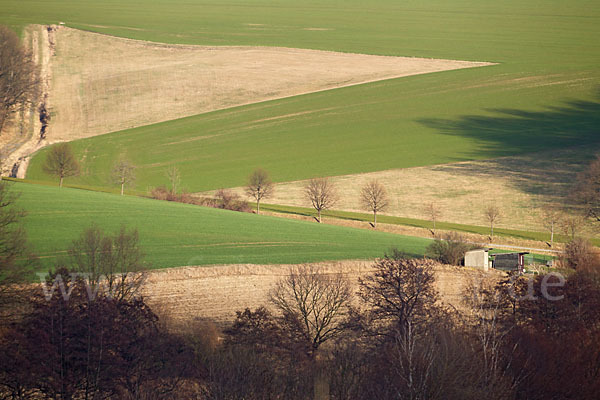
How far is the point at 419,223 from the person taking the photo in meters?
58.9

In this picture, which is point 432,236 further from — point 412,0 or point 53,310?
point 412,0

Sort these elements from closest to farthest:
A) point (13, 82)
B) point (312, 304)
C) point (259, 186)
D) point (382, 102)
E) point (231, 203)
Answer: point (312, 304) → point (231, 203) → point (259, 186) → point (13, 82) → point (382, 102)

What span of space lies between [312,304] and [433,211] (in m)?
27.7

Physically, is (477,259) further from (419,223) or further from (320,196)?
(320,196)

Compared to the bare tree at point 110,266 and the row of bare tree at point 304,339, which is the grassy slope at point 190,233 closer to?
the bare tree at point 110,266

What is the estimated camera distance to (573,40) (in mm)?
111750

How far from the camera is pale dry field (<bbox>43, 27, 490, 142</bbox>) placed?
3696 inches

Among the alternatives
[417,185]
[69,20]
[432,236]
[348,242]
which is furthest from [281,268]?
[69,20]

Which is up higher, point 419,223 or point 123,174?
point 123,174

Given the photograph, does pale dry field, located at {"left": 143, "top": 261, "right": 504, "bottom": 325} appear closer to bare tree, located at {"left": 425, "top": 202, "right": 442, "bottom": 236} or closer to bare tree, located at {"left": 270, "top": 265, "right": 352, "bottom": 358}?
bare tree, located at {"left": 270, "top": 265, "right": 352, "bottom": 358}

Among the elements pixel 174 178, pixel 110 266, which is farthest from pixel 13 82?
pixel 110 266

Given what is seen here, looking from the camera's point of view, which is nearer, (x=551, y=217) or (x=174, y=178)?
(x=551, y=217)

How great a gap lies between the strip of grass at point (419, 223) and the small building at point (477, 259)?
42.2 feet

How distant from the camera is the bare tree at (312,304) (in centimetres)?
3469
